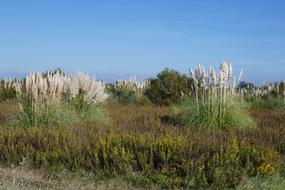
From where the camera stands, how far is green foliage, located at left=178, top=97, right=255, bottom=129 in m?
13.3

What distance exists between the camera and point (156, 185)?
25.5 ft

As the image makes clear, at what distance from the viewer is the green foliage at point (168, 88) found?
2306 centimetres

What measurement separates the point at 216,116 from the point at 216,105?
33 cm

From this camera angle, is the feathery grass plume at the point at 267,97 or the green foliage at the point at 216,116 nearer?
the green foliage at the point at 216,116

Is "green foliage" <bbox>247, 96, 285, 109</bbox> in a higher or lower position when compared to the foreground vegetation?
higher

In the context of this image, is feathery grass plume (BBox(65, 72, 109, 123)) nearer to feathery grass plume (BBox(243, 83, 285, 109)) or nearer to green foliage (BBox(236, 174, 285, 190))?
green foliage (BBox(236, 174, 285, 190))

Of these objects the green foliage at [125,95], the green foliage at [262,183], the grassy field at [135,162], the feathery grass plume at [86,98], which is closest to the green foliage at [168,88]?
the green foliage at [125,95]

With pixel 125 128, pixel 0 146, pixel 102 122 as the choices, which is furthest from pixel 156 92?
pixel 0 146

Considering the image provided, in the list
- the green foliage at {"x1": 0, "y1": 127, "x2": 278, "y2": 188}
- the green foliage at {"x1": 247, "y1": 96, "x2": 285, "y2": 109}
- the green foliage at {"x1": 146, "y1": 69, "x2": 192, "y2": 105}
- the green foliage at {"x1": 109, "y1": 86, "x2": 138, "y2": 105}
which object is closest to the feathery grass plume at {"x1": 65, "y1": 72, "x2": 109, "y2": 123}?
the green foliage at {"x1": 0, "y1": 127, "x2": 278, "y2": 188}

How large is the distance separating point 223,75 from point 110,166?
585cm

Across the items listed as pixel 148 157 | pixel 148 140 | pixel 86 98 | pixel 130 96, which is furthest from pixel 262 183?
pixel 130 96

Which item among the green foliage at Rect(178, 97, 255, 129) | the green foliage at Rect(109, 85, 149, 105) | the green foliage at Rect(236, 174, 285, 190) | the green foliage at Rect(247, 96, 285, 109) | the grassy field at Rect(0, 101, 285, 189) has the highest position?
the green foliage at Rect(109, 85, 149, 105)

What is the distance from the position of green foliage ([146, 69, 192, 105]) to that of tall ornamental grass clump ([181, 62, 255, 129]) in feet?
28.3

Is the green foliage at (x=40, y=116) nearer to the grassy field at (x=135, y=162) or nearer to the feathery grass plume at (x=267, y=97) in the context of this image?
the grassy field at (x=135, y=162)
